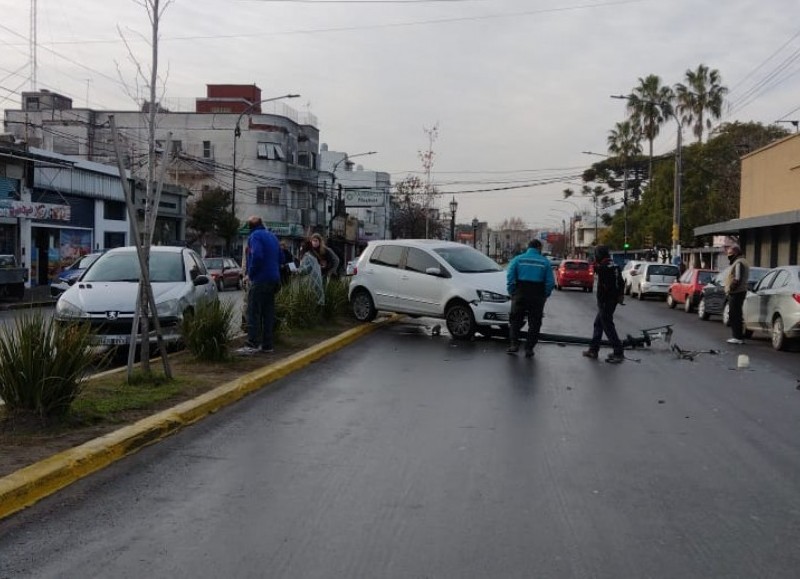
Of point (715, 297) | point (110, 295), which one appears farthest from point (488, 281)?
point (715, 297)

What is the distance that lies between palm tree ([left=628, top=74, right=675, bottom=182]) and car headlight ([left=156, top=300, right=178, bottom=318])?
51.4m

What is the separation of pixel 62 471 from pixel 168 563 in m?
1.68

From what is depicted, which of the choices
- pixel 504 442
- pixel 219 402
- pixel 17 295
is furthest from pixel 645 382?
pixel 17 295

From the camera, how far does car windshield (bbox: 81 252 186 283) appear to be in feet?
41.2

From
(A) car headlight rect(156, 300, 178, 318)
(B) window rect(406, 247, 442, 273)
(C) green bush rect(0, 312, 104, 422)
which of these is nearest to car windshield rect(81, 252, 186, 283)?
(A) car headlight rect(156, 300, 178, 318)

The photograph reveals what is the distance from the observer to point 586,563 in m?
4.23

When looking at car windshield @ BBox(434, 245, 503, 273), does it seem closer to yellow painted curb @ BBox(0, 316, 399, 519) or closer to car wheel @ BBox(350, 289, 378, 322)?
car wheel @ BBox(350, 289, 378, 322)

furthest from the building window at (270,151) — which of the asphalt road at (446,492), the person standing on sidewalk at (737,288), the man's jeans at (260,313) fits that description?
the asphalt road at (446,492)

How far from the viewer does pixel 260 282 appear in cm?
1099

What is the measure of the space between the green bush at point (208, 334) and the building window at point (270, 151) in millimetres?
51680

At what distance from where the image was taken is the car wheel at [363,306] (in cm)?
1653

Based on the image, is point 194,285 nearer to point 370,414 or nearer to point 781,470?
point 370,414

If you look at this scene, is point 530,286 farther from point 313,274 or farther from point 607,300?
point 313,274

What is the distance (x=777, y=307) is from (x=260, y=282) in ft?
31.3
